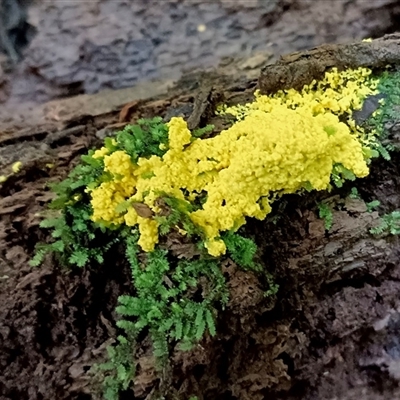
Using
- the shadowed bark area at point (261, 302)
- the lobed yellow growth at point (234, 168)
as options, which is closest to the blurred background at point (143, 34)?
the shadowed bark area at point (261, 302)

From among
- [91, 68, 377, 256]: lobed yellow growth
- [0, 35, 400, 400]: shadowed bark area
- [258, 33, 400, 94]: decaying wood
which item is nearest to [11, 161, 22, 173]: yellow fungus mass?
[0, 35, 400, 400]: shadowed bark area

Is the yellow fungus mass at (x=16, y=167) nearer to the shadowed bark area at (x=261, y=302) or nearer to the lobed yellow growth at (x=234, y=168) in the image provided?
the shadowed bark area at (x=261, y=302)

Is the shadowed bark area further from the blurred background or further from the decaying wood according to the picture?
the blurred background

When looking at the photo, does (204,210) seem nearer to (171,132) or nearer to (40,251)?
(171,132)

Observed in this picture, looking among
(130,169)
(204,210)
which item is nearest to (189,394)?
(204,210)

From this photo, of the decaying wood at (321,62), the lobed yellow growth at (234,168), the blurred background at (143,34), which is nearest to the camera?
the lobed yellow growth at (234,168)

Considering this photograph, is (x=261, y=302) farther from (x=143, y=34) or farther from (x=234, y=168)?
(x=143, y=34)
